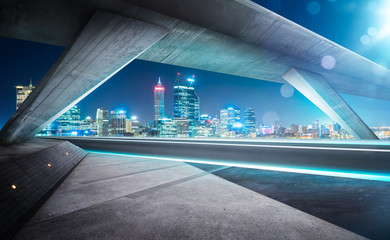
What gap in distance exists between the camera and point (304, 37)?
9.61 meters

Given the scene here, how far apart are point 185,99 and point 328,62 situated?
5679 inches

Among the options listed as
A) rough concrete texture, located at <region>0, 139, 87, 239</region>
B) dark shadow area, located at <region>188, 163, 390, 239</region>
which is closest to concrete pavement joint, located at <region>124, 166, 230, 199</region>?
dark shadow area, located at <region>188, 163, 390, 239</region>

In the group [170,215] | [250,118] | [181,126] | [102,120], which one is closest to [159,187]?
[170,215]

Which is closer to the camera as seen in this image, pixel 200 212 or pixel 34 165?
pixel 200 212

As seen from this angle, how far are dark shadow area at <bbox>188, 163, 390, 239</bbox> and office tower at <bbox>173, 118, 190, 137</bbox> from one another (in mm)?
121961

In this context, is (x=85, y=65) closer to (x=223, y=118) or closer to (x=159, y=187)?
(x=159, y=187)

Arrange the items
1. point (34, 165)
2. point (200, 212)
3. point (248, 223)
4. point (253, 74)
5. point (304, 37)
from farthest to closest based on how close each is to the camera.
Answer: point (253, 74) < point (304, 37) < point (34, 165) < point (200, 212) < point (248, 223)

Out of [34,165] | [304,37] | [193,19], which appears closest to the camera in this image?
[34,165]

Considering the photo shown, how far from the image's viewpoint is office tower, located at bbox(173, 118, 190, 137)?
433 ft

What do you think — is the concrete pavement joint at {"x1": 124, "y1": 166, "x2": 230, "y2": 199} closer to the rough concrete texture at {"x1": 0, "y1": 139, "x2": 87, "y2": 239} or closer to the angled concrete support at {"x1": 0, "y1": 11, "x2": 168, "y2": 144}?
the rough concrete texture at {"x1": 0, "y1": 139, "x2": 87, "y2": 239}

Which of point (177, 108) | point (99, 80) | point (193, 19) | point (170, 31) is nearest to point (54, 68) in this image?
point (99, 80)

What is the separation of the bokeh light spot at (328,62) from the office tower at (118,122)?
145 metres

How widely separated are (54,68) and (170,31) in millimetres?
4676

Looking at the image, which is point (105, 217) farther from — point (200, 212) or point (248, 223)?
point (248, 223)
